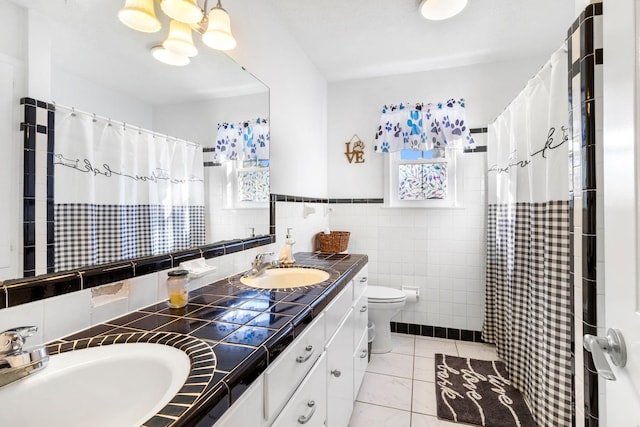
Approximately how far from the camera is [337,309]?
4.82 feet

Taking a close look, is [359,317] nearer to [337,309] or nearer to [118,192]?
[337,309]

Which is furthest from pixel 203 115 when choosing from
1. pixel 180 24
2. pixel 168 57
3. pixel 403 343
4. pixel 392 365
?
pixel 403 343

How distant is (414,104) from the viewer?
2.85 meters

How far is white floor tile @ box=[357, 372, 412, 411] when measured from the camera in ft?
6.38

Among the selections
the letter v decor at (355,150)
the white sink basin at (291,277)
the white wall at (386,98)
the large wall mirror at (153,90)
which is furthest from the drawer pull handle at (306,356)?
the letter v decor at (355,150)

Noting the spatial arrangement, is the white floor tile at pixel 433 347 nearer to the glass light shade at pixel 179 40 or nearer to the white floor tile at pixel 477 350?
the white floor tile at pixel 477 350

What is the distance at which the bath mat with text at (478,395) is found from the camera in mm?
1774

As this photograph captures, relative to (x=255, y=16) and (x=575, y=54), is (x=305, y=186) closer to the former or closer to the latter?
(x=255, y=16)

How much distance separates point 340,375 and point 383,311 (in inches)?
44.0

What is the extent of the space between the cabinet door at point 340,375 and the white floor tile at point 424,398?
1.54ft

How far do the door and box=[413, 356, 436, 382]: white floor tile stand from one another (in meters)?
1.61

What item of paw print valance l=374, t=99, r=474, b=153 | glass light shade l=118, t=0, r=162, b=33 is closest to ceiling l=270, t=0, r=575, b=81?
paw print valance l=374, t=99, r=474, b=153

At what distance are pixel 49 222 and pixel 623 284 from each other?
1417 millimetres

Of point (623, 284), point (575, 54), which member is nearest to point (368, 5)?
point (575, 54)
